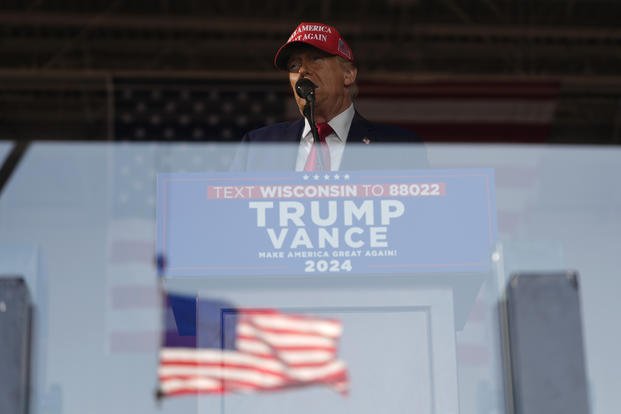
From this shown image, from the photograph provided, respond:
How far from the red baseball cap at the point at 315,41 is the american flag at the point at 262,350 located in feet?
2.71

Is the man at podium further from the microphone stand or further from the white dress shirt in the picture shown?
the microphone stand

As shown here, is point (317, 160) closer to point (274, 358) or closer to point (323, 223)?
point (323, 223)

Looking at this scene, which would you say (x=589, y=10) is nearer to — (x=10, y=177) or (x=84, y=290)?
(x=84, y=290)

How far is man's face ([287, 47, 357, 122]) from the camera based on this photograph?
252cm

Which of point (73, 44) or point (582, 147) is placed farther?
point (582, 147)

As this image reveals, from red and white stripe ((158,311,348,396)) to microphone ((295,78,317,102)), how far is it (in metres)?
0.54

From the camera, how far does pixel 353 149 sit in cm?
247

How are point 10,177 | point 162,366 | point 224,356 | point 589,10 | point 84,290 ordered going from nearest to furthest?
point 224,356, point 162,366, point 589,10, point 84,290, point 10,177

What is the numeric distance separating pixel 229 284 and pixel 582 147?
402 inches

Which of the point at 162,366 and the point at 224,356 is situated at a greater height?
the point at 162,366

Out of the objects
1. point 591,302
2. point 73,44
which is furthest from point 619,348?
point 73,44

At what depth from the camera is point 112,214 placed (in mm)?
9367

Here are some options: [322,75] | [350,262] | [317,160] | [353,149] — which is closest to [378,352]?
[350,262]

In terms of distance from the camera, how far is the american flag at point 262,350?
175 centimetres
